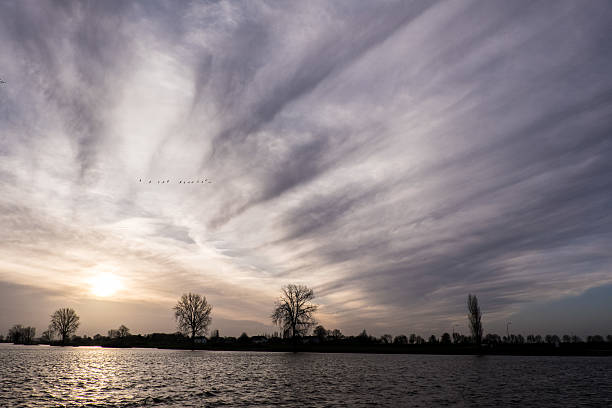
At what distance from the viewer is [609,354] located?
5241 inches

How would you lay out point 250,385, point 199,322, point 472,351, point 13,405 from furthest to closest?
point 199,322
point 472,351
point 250,385
point 13,405

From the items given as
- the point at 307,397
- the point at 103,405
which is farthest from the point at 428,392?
the point at 103,405

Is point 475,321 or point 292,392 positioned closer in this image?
point 292,392

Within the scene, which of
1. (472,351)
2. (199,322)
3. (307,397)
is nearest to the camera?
(307,397)

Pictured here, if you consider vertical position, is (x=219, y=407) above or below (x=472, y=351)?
above

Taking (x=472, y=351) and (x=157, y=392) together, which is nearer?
(x=157, y=392)

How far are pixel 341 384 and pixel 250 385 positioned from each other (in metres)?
10.2

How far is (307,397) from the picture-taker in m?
33.9

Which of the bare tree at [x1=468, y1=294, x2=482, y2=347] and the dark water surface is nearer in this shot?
the dark water surface

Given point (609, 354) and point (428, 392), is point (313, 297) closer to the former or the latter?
point (428, 392)

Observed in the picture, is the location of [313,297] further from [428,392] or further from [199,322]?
[428,392]

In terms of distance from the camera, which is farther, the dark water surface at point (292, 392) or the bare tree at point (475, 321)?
the bare tree at point (475, 321)

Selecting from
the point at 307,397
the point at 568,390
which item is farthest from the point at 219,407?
the point at 568,390

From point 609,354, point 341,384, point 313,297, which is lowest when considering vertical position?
point 609,354
